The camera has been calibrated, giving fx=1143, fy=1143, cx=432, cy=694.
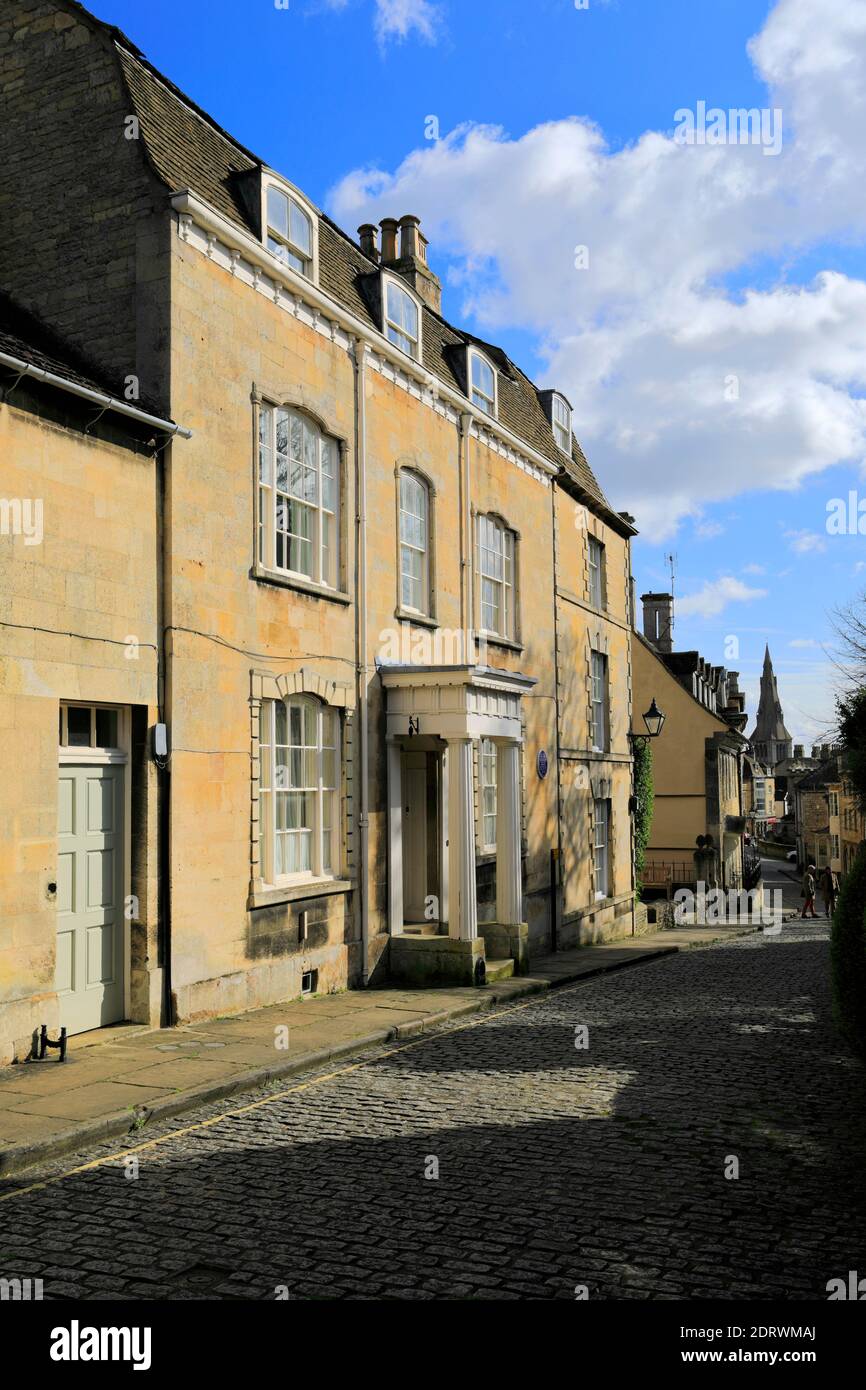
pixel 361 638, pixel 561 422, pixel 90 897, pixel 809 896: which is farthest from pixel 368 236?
pixel 809 896

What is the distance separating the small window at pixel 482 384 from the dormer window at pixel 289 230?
511cm

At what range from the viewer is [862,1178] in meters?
6.71

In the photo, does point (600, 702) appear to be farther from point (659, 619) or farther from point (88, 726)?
point (659, 619)

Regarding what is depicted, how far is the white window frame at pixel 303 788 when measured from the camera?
13070 mm

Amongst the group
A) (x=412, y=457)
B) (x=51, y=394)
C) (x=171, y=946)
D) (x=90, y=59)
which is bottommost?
(x=171, y=946)

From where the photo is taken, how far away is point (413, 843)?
57.9 feet

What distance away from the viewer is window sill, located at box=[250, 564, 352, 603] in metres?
12.9

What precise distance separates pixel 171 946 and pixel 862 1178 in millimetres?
6698

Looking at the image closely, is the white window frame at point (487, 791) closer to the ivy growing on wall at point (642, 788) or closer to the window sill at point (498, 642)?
the window sill at point (498, 642)

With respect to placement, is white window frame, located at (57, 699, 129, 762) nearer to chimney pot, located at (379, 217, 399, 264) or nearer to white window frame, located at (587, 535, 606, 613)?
chimney pot, located at (379, 217, 399, 264)

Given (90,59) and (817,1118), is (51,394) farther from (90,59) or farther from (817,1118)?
(817,1118)

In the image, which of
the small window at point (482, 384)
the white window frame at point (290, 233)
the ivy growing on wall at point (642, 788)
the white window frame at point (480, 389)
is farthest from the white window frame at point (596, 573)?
the white window frame at point (290, 233)

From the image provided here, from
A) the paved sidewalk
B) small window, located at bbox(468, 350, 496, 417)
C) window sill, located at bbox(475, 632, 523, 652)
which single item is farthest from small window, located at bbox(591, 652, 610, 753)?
the paved sidewalk
